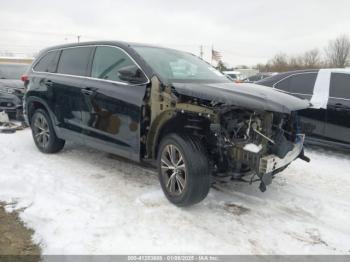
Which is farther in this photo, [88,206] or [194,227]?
[88,206]

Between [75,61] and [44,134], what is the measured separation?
146 cm

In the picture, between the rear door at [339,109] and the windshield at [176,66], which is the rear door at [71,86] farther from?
the rear door at [339,109]

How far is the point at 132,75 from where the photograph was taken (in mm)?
4148

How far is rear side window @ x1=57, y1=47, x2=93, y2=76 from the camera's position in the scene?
517cm

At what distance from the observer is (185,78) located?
173 inches

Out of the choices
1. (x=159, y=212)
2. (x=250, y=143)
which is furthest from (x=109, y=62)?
(x=250, y=143)

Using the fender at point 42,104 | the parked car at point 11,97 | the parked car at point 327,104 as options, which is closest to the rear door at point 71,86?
the fender at point 42,104

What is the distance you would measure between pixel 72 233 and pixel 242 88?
238 centimetres

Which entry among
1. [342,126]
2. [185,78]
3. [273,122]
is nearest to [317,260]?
[273,122]

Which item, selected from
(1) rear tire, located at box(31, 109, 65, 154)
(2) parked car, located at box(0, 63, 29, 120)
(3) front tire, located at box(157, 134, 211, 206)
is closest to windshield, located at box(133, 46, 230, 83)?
(3) front tire, located at box(157, 134, 211, 206)

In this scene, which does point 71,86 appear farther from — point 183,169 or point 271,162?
point 271,162

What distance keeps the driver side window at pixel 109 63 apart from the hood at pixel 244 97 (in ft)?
2.95

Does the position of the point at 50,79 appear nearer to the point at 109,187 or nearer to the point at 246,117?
the point at 109,187

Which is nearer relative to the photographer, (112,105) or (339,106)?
(112,105)
